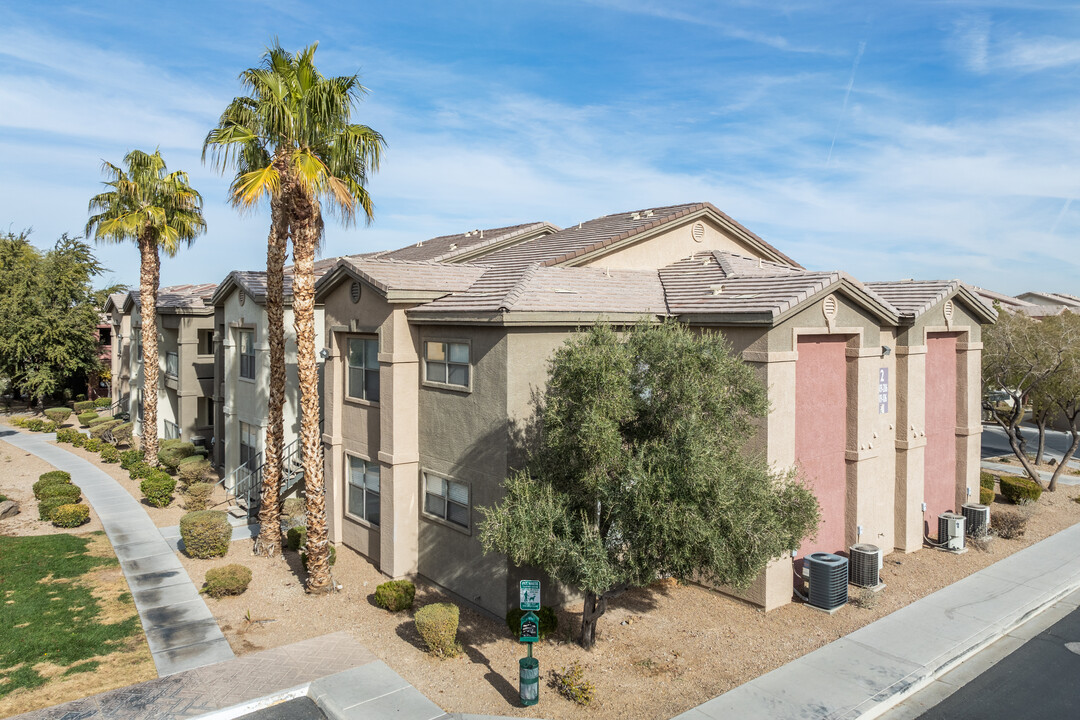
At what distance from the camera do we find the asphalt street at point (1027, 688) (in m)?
10.9

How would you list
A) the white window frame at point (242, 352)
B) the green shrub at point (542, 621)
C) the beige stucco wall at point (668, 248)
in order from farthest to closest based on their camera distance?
the white window frame at point (242, 352), the beige stucco wall at point (668, 248), the green shrub at point (542, 621)

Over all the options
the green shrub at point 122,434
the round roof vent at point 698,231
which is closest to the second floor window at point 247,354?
the green shrub at point 122,434

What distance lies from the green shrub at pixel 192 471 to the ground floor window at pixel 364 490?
8887 mm

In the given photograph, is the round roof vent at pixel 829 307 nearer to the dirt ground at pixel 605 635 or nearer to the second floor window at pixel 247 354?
the dirt ground at pixel 605 635

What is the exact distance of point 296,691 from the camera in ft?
36.9

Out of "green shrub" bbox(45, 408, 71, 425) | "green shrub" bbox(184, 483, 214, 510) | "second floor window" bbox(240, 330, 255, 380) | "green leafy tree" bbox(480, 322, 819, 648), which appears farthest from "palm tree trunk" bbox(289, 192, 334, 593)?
"green shrub" bbox(45, 408, 71, 425)

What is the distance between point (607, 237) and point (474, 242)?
830 cm

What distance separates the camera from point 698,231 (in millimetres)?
21578

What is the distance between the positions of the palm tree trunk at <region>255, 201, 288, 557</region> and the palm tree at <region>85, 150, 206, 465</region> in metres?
10.8

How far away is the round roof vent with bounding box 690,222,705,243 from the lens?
21450 millimetres

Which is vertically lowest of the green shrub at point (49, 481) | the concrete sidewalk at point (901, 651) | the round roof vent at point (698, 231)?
the concrete sidewalk at point (901, 651)

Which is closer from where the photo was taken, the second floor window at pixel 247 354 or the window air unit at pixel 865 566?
the window air unit at pixel 865 566

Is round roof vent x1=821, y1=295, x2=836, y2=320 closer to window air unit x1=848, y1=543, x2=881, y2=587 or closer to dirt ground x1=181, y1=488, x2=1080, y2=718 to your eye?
window air unit x1=848, y1=543, x2=881, y2=587

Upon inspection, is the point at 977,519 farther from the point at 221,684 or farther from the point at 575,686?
the point at 221,684
